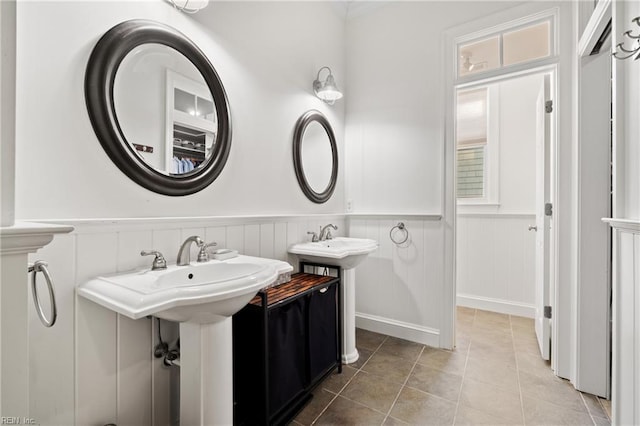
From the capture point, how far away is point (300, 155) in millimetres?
2260

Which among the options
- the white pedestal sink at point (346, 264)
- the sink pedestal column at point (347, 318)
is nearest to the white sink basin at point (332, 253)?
the white pedestal sink at point (346, 264)

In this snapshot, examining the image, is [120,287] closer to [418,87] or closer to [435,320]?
[435,320]

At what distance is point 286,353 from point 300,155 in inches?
55.4

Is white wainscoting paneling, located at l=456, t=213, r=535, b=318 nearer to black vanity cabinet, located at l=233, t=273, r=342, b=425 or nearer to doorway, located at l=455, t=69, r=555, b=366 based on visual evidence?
doorway, located at l=455, t=69, r=555, b=366

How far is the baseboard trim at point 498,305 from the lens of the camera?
9.77 feet

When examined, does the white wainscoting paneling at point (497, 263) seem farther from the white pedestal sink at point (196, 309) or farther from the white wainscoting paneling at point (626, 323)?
the white pedestal sink at point (196, 309)

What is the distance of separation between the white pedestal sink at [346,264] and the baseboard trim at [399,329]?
463mm

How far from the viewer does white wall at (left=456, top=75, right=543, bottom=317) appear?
300cm

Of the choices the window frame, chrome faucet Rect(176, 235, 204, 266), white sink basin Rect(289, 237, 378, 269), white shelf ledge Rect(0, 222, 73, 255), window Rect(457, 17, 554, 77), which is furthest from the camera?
the window frame

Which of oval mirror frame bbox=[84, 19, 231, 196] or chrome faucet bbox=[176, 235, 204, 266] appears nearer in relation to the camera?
oval mirror frame bbox=[84, 19, 231, 196]

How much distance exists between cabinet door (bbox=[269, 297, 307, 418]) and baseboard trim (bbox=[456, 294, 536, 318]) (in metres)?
2.42

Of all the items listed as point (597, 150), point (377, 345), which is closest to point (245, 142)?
point (377, 345)

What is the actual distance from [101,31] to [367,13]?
2.36m

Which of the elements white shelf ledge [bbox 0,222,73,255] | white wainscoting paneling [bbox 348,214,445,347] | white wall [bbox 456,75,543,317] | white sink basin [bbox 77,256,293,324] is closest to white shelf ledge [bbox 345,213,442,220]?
white wainscoting paneling [bbox 348,214,445,347]
